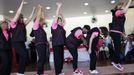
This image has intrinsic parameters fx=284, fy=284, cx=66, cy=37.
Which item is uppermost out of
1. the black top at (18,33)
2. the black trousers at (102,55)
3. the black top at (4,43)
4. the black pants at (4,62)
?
the black top at (18,33)

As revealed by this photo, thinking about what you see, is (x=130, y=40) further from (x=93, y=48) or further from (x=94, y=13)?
(x=94, y=13)

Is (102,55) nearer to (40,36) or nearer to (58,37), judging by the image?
(58,37)

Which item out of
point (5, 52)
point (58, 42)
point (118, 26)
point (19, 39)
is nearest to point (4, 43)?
point (5, 52)

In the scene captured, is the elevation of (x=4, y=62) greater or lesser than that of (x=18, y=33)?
lesser

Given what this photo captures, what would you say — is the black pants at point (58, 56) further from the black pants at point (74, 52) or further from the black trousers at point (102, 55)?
the black trousers at point (102, 55)

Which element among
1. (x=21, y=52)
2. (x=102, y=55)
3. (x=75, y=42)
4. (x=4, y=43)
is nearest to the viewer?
(x=4, y=43)

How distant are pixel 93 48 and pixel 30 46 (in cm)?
792

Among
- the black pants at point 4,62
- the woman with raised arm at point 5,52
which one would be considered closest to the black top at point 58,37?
Result: the woman with raised arm at point 5,52

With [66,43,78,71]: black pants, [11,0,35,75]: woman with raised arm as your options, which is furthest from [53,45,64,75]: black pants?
[11,0,35,75]: woman with raised arm

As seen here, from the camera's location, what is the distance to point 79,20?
20625 mm

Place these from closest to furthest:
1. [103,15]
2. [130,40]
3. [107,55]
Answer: [130,40] < [107,55] < [103,15]

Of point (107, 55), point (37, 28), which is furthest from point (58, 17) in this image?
point (107, 55)

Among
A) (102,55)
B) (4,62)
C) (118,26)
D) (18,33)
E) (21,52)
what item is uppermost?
(118,26)

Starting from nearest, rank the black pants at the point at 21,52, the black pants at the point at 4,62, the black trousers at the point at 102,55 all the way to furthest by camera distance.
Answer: the black pants at the point at 4,62, the black pants at the point at 21,52, the black trousers at the point at 102,55
